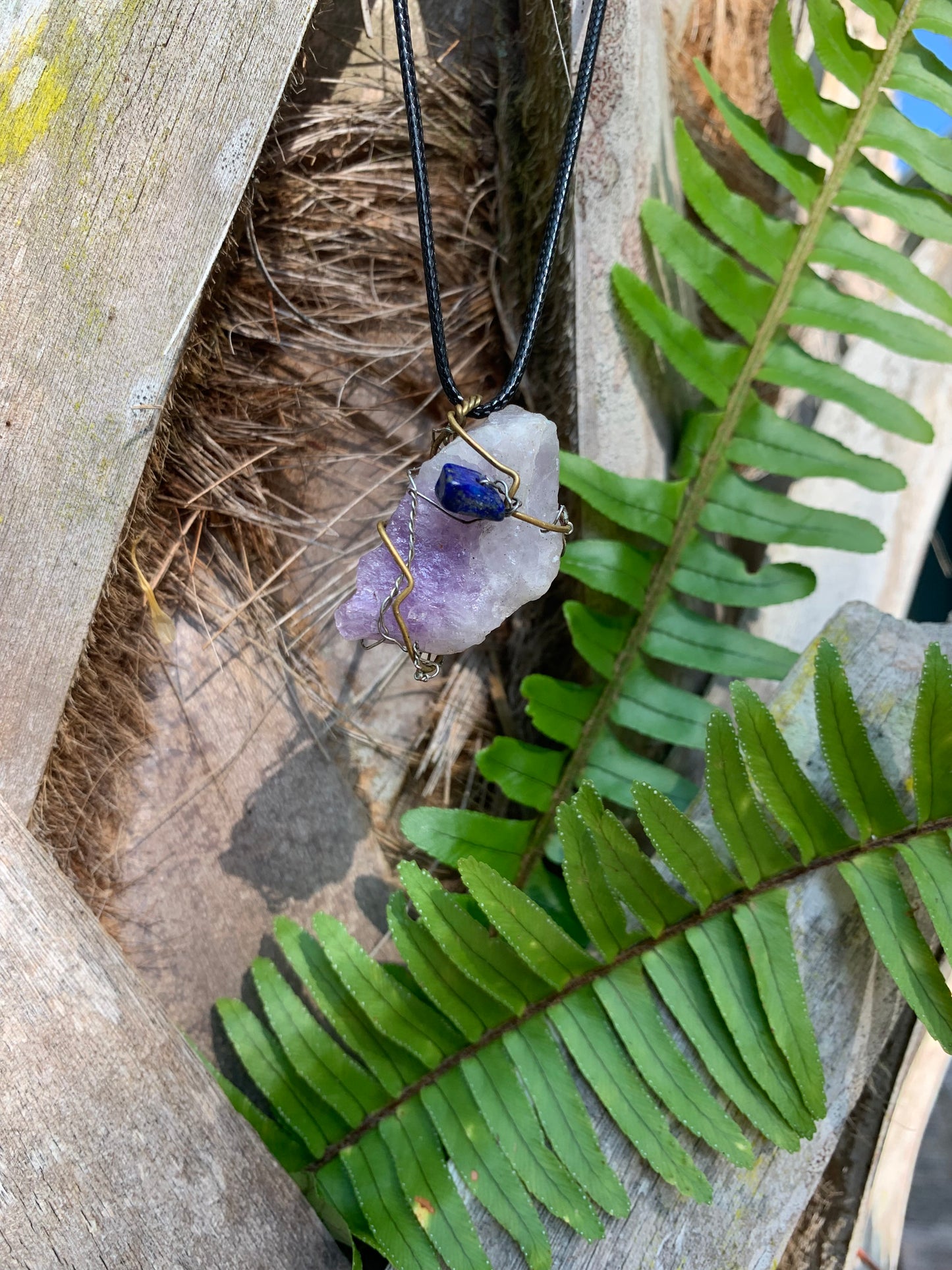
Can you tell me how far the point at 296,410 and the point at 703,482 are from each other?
0.66 m

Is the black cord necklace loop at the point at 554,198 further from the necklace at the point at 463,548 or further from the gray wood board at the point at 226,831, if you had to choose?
the gray wood board at the point at 226,831

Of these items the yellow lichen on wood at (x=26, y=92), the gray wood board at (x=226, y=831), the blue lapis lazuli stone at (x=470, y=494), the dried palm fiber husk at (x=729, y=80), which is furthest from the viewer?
the dried palm fiber husk at (x=729, y=80)

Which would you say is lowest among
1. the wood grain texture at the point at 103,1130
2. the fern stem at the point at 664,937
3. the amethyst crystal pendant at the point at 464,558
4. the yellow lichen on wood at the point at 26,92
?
the wood grain texture at the point at 103,1130

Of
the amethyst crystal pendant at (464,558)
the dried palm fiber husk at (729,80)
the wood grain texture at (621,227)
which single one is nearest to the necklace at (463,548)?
the amethyst crystal pendant at (464,558)

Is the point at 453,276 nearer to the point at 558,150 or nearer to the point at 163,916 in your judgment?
the point at 558,150

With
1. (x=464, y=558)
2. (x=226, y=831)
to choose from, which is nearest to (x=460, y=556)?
(x=464, y=558)

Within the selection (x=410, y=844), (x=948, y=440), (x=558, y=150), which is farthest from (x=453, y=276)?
(x=948, y=440)

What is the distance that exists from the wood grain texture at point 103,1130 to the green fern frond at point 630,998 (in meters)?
0.15

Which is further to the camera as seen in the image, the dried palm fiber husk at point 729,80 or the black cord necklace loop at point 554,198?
the dried palm fiber husk at point 729,80

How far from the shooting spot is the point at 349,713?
5.25ft

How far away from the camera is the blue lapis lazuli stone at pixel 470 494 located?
2.99 feet

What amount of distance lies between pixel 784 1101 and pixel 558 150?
51.0 inches

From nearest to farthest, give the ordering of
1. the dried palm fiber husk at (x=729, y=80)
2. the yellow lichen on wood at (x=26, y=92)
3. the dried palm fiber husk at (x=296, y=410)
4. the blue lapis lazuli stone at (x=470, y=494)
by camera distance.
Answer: the blue lapis lazuli stone at (x=470, y=494) < the yellow lichen on wood at (x=26, y=92) < the dried palm fiber husk at (x=296, y=410) < the dried palm fiber husk at (x=729, y=80)

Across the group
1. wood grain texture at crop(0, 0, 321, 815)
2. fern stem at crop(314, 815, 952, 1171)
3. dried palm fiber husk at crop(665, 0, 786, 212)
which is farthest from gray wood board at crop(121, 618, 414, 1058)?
dried palm fiber husk at crop(665, 0, 786, 212)
